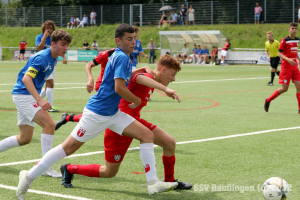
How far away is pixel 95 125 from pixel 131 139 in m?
0.46

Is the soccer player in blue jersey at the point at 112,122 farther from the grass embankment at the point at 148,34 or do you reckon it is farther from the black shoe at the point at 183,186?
the grass embankment at the point at 148,34

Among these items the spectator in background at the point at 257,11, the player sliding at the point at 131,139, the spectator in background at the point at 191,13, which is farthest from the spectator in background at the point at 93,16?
the player sliding at the point at 131,139

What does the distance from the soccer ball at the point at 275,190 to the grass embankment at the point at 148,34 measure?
34.1 m

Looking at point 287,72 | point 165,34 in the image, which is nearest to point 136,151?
point 287,72

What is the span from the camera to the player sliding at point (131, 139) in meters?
4.35

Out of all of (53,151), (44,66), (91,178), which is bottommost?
(91,178)

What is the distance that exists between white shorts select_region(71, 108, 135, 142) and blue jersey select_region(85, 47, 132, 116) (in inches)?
1.9

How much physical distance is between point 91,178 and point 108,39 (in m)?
41.6

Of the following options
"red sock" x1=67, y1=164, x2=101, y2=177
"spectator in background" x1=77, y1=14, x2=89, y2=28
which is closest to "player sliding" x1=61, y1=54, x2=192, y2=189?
"red sock" x1=67, y1=164, x2=101, y2=177

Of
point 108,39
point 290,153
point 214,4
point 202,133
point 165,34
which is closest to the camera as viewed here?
point 290,153

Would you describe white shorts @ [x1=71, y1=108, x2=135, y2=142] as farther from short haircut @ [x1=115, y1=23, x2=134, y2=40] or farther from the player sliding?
short haircut @ [x1=115, y1=23, x2=134, y2=40]

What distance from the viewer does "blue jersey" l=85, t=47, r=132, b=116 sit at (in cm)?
404

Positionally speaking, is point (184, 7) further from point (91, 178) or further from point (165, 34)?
point (91, 178)

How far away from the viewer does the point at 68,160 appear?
5672 millimetres
